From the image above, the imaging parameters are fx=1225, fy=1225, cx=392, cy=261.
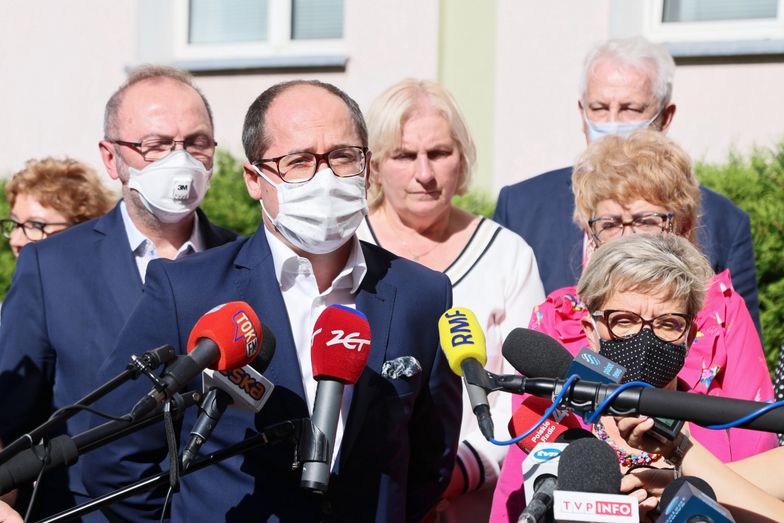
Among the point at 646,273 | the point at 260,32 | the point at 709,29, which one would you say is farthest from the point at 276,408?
the point at 260,32

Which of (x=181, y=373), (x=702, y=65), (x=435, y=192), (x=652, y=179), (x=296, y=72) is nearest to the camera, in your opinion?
(x=181, y=373)

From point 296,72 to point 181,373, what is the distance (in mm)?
7240

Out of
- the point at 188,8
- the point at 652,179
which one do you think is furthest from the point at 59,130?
the point at 652,179

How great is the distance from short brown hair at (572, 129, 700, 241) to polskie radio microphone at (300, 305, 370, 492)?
4.88ft

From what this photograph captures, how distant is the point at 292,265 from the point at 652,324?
1076mm

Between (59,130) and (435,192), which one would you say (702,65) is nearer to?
(435,192)

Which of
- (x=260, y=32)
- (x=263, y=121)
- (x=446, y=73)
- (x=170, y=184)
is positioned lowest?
(x=170, y=184)

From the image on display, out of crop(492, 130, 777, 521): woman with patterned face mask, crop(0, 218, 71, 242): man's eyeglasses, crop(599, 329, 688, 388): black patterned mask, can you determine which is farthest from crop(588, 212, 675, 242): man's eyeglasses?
crop(0, 218, 71, 242): man's eyeglasses

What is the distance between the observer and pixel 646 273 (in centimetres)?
352

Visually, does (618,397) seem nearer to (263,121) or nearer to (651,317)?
(651,317)

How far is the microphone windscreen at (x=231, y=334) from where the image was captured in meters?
2.79

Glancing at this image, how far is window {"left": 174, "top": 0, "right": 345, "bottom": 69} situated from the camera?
980 cm

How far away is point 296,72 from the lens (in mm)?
9734

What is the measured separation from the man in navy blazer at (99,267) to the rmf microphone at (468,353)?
169 cm
